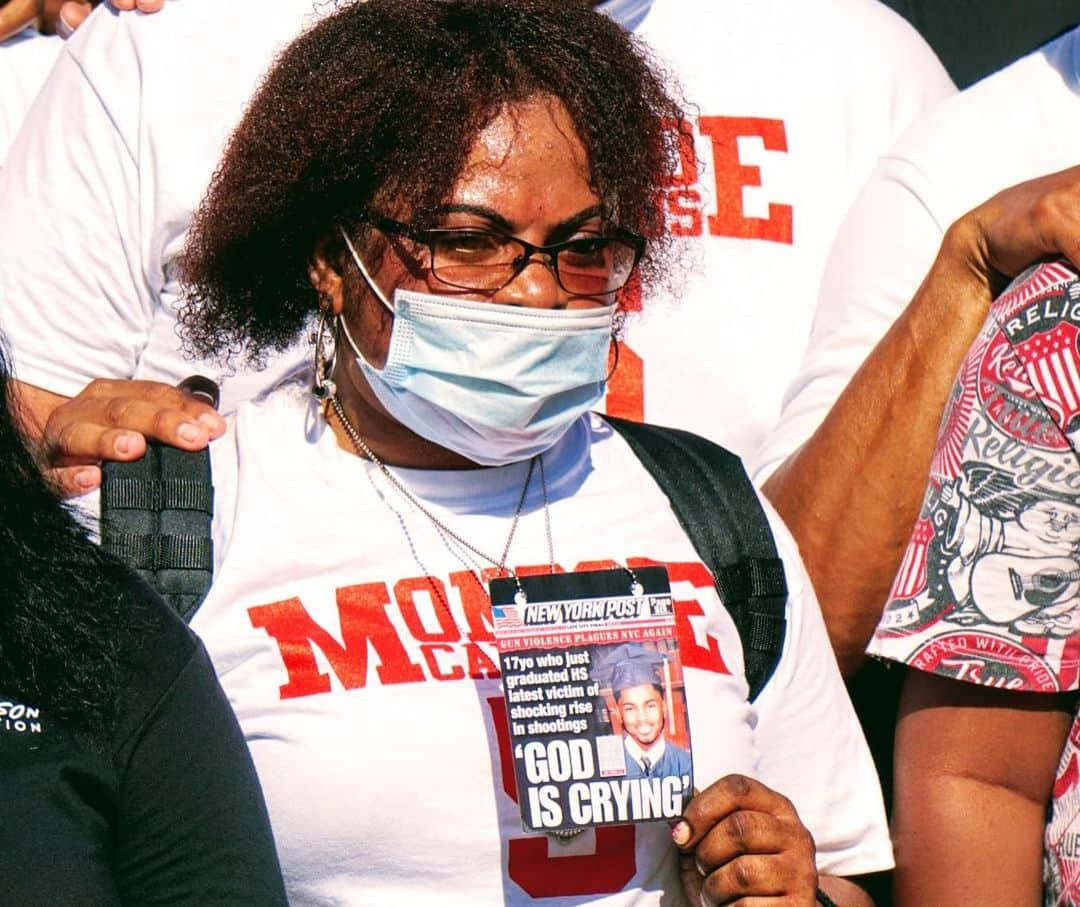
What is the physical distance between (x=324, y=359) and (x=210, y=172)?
58cm

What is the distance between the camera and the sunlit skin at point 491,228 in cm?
274

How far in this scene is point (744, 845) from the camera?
2.55 m

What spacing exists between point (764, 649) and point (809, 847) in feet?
0.93

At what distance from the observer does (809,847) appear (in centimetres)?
262

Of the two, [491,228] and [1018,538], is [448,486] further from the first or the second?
[1018,538]

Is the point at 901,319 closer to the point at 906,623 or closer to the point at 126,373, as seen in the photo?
the point at 906,623

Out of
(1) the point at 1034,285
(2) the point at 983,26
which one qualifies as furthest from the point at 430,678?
(2) the point at 983,26

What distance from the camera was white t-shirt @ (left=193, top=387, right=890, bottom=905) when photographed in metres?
2.59

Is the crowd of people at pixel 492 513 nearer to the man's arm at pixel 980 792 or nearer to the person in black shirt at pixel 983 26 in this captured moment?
the man's arm at pixel 980 792

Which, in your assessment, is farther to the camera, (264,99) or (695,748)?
(264,99)

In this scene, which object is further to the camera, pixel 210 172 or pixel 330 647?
pixel 210 172

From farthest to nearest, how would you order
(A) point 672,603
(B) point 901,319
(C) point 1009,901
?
(B) point 901,319 < (C) point 1009,901 < (A) point 672,603

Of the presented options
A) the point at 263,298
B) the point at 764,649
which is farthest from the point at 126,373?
the point at 764,649

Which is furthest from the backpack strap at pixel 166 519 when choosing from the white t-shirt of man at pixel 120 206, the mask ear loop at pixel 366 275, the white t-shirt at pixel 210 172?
the white t-shirt of man at pixel 120 206
